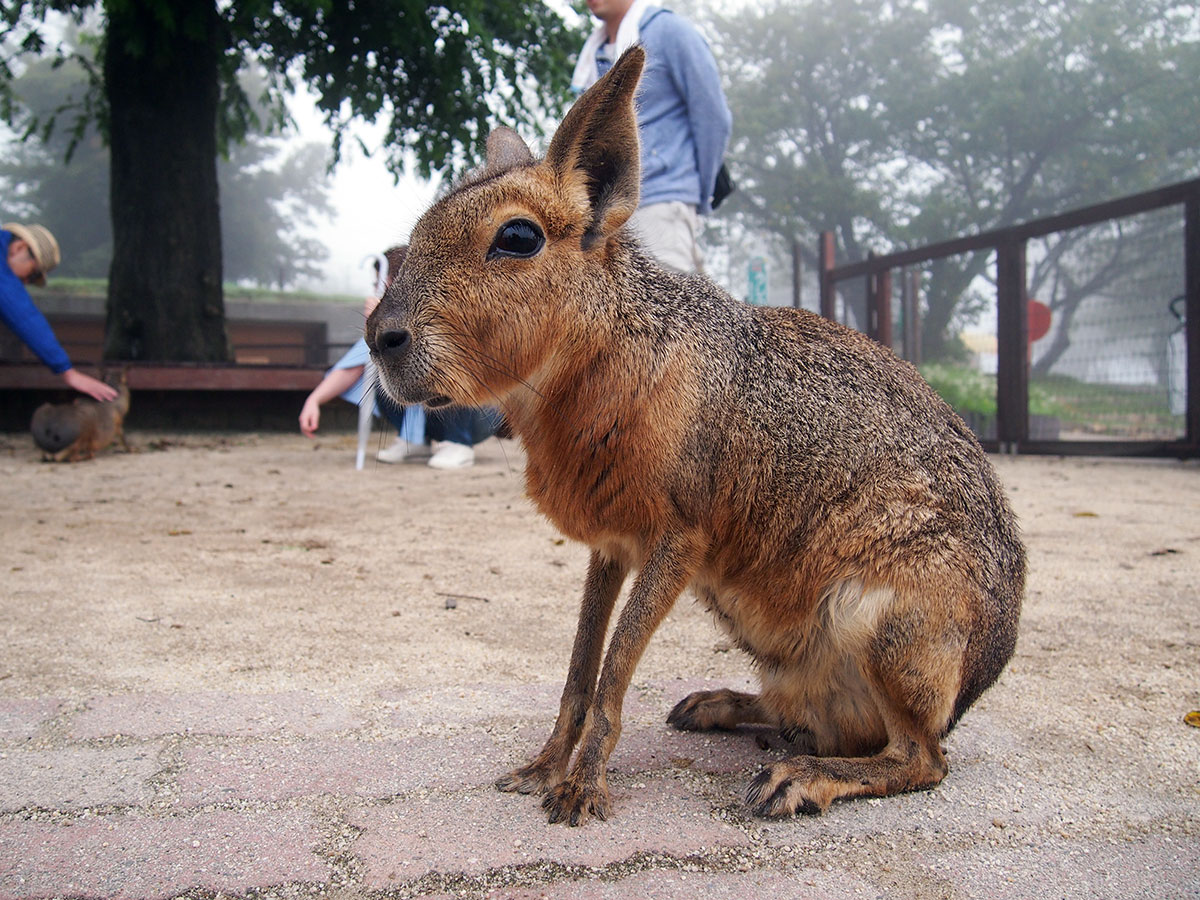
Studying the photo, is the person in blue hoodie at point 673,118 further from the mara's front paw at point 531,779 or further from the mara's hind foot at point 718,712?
the mara's front paw at point 531,779

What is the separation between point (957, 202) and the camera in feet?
115

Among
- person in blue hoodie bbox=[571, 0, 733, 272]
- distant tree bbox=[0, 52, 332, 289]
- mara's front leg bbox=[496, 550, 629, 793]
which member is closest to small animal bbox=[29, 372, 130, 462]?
person in blue hoodie bbox=[571, 0, 733, 272]

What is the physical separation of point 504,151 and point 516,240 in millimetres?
498

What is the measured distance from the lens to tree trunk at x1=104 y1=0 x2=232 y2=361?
389 inches

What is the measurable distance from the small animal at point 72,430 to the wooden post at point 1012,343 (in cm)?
790

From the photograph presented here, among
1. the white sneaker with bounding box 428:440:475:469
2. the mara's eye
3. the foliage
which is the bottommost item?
the white sneaker with bounding box 428:440:475:469

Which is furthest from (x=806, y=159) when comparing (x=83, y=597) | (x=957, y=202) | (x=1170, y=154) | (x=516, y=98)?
(x=83, y=597)

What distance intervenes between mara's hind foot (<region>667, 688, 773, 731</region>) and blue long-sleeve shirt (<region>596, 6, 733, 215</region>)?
90.2 inches

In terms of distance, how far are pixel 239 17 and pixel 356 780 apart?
9.51m

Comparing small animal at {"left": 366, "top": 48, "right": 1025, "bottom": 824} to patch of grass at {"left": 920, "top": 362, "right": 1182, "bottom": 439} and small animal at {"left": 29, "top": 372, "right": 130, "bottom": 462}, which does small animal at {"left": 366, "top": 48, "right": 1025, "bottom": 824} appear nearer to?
patch of grass at {"left": 920, "top": 362, "right": 1182, "bottom": 439}

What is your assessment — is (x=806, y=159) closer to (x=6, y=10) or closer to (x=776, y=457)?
(x=6, y=10)

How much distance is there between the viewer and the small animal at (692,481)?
5.64ft

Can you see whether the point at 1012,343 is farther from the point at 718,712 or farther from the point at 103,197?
the point at 103,197

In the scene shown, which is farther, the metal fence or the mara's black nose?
the metal fence
